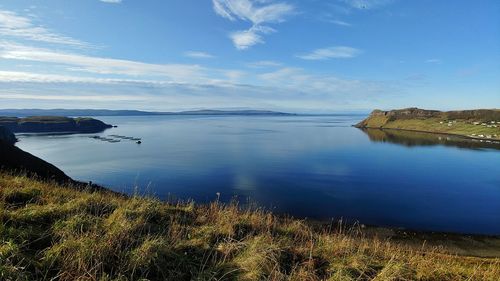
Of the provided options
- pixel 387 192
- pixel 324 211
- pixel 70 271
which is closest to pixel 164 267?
pixel 70 271

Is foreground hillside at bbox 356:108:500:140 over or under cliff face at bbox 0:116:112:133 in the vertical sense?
over

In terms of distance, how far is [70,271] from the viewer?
6672mm

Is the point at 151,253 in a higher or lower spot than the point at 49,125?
higher

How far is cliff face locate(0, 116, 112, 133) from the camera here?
163875 millimetres

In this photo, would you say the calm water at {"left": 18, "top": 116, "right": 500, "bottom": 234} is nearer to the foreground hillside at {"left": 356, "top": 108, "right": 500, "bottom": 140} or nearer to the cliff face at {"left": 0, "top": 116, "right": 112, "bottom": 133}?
the foreground hillside at {"left": 356, "top": 108, "right": 500, "bottom": 140}

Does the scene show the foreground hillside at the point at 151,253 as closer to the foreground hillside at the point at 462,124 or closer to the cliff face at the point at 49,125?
the foreground hillside at the point at 462,124

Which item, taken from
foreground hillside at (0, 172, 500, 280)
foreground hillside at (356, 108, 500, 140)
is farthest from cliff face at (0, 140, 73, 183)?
foreground hillside at (356, 108, 500, 140)

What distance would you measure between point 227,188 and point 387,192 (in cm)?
2415

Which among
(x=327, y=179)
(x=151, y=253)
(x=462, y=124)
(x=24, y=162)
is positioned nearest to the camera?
(x=151, y=253)

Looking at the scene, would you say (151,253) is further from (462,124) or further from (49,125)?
(49,125)

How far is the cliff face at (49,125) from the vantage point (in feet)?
538

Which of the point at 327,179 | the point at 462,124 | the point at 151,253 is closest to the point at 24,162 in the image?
the point at 151,253

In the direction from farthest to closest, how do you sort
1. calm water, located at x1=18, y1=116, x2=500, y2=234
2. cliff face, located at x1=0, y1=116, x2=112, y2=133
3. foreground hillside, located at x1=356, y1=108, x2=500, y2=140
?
cliff face, located at x1=0, y1=116, x2=112, y2=133 → foreground hillside, located at x1=356, y1=108, x2=500, y2=140 → calm water, located at x1=18, y1=116, x2=500, y2=234

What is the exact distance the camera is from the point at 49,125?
173 m
